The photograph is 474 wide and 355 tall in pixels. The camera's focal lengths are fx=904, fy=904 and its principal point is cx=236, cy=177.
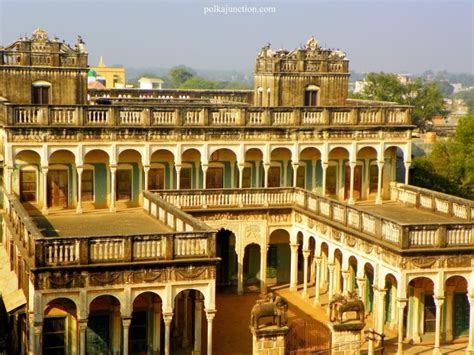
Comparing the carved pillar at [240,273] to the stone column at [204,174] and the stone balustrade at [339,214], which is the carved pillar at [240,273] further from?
the stone column at [204,174]

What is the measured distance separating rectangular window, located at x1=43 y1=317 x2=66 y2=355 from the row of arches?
786 centimetres

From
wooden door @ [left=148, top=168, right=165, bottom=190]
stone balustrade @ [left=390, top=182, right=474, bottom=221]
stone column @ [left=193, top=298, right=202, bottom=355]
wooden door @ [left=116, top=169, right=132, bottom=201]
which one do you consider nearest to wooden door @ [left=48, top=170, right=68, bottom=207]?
wooden door @ [left=116, top=169, right=132, bottom=201]

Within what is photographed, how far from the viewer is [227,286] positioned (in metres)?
35.7

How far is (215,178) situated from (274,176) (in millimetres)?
2557

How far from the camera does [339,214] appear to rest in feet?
101

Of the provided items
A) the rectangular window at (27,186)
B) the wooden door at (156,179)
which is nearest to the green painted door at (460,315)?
the wooden door at (156,179)

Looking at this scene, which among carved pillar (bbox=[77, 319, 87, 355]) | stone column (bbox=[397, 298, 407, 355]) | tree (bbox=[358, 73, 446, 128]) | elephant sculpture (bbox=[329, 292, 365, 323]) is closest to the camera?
elephant sculpture (bbox=[329, 292, 365, 323])

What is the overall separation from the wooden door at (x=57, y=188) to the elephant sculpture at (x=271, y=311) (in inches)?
563

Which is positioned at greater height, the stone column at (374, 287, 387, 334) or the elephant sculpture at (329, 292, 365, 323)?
the elephant sculpture at (329, 292, 365, 323)

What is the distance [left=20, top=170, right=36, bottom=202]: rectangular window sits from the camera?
33.1 m

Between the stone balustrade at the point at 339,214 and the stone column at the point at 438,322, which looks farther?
the stone column at the point at 438,322

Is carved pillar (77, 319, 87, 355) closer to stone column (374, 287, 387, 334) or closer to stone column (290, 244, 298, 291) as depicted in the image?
stone column (374, 287, 387, 334)

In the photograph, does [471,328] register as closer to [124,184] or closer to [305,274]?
[305,274]

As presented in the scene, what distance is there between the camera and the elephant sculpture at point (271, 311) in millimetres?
21391
